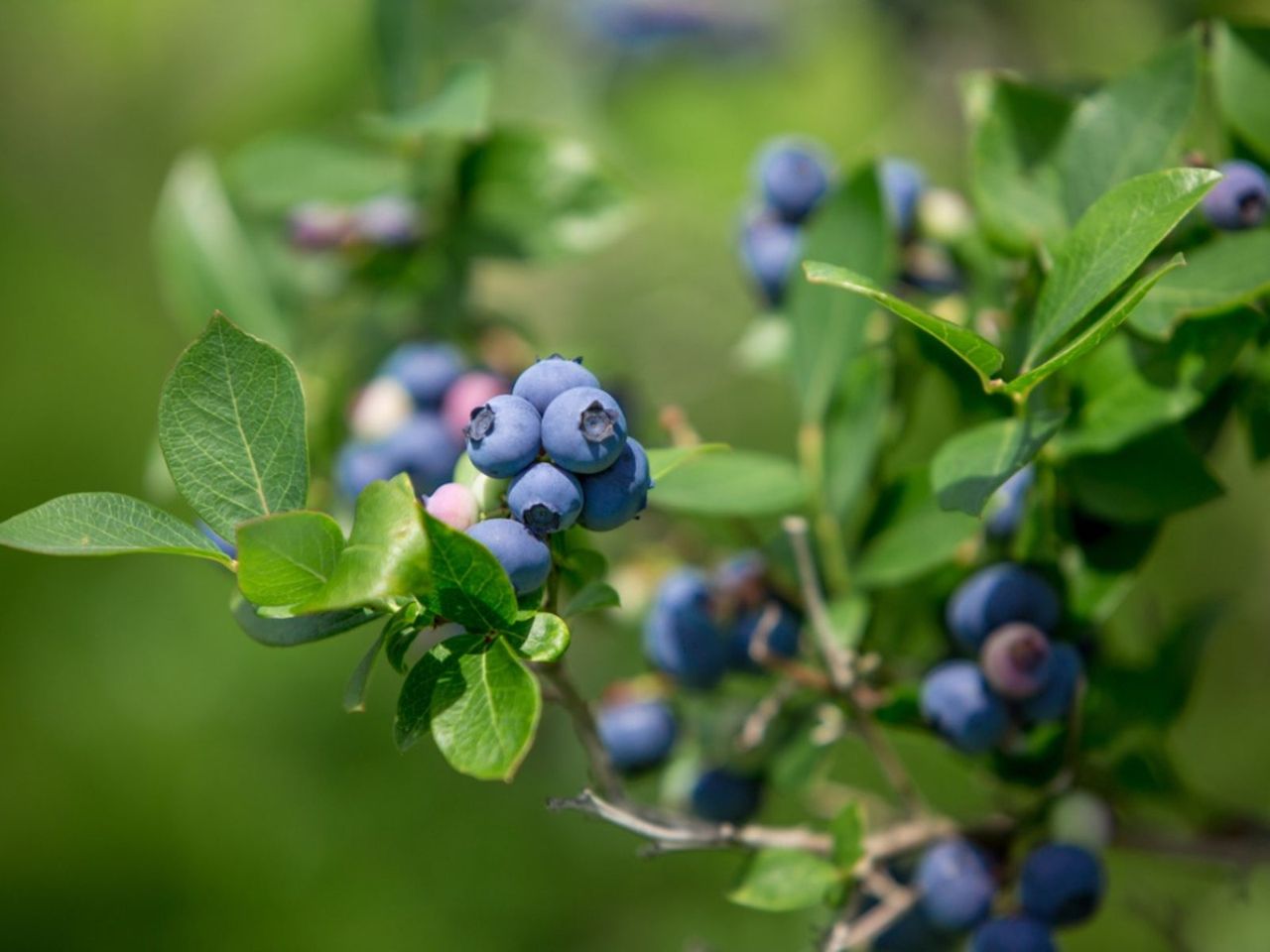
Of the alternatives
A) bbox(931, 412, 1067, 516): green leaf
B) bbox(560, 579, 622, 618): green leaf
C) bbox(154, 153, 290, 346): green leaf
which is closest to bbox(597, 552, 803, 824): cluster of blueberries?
bbox(931, 412, 1067, 516): green leaf

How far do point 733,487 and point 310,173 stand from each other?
2.25 feet

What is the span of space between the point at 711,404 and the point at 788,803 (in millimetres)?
843

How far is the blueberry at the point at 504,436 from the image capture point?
0.80 meters

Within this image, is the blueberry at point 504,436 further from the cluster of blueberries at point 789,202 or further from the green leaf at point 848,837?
the cluster of blueberries at point 789,202

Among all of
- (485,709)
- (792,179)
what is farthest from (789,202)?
(485,709)

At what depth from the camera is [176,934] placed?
2.45m

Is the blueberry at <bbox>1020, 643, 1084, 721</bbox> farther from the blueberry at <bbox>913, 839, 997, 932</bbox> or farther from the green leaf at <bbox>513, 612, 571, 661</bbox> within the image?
the green leaf at <bbox>513, 612, 571, 661</bbox>

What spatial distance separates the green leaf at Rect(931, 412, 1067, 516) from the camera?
3.01ft

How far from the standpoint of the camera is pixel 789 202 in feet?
4.56

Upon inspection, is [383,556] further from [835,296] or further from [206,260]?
[206,260]

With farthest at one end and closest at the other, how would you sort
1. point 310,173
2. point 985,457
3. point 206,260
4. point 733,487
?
point 206,260 → point 310,173 → point 733,487 → point 985,457

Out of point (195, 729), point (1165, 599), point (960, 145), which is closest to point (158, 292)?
point (195, 729)

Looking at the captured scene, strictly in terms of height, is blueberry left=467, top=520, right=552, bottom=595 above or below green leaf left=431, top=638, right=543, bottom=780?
above

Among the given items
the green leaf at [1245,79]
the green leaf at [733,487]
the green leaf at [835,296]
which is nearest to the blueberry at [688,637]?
the green leaf at [733,487]
